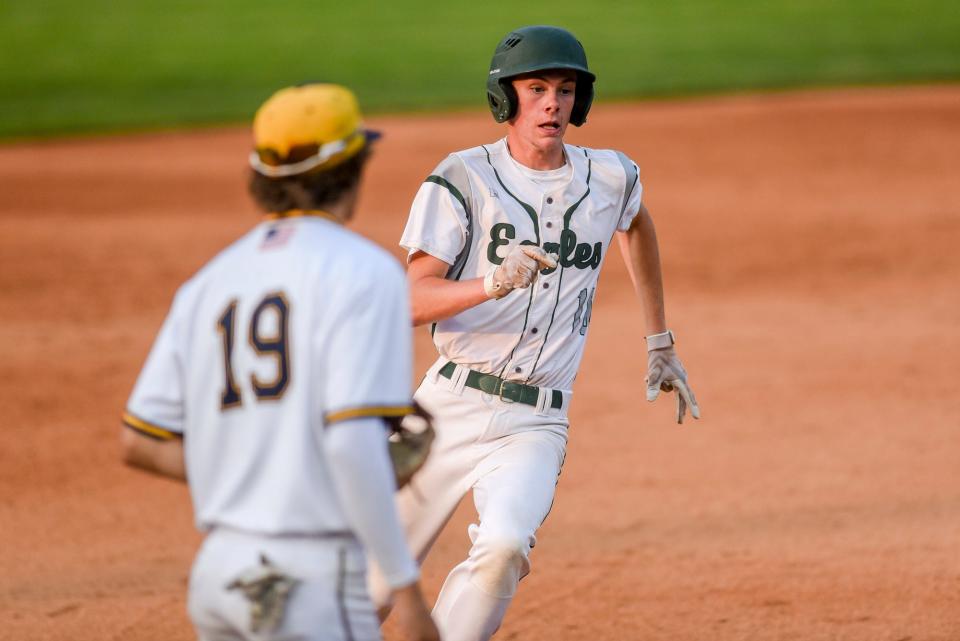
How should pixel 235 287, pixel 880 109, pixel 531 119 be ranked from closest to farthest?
pixel 235 287
pixel 531 119
pixel 880 109

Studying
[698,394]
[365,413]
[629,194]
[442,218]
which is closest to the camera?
[365,413]

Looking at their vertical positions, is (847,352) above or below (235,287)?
below

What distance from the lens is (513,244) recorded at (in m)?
4.55

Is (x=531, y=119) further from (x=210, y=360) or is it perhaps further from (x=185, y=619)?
(x=185, y=619)

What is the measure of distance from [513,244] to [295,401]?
194 centimetres

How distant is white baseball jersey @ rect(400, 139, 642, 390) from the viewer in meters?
4.53

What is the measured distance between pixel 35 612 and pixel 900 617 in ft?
12.6

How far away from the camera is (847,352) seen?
10039 millimetres

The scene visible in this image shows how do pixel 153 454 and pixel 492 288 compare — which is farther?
pixel 492 288

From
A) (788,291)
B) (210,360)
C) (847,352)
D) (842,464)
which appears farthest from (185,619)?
(788,291)

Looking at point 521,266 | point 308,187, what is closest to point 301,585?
point 308,187

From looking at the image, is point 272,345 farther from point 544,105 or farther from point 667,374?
point 667,374

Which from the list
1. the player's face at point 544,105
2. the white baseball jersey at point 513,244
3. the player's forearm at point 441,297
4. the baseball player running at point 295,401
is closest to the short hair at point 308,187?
the baseball player running at point 295,401

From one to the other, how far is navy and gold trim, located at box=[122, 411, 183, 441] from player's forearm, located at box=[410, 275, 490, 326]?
4.49ft
